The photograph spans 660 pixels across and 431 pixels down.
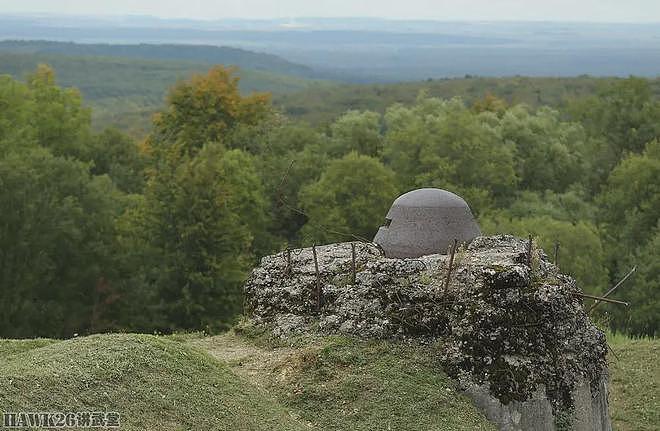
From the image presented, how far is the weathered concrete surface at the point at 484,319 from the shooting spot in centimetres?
1702

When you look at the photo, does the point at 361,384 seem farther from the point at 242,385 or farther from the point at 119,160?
the point at 119,160

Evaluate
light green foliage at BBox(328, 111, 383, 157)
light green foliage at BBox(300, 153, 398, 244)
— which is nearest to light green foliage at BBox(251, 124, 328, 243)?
light green foliage at BBox(328, 111, 383, 157)

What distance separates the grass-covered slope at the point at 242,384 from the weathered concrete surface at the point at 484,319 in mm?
513

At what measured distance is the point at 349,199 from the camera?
152 feet

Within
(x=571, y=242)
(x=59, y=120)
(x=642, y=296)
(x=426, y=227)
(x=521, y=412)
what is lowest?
(x=642, y=296)

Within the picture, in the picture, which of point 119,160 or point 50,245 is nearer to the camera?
point 50,245

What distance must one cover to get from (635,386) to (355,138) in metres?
34.5

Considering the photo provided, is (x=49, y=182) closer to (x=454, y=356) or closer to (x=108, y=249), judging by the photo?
(x=108, y=249)

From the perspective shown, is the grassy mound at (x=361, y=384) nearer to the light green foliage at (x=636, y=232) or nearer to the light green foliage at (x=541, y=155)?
the light green foliage at (x=636, y=232)

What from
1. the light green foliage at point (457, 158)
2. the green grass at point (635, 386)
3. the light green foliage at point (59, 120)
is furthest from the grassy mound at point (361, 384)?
the light green foliage at point (59, 120)

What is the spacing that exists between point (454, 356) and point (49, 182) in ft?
89.3

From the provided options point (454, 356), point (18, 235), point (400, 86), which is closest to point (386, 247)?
point (454, 356)

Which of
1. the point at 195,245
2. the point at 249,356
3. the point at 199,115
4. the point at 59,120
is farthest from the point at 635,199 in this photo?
the point at 249,356

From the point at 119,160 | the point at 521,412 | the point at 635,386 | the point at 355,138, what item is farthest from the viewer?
the point at 355,138
